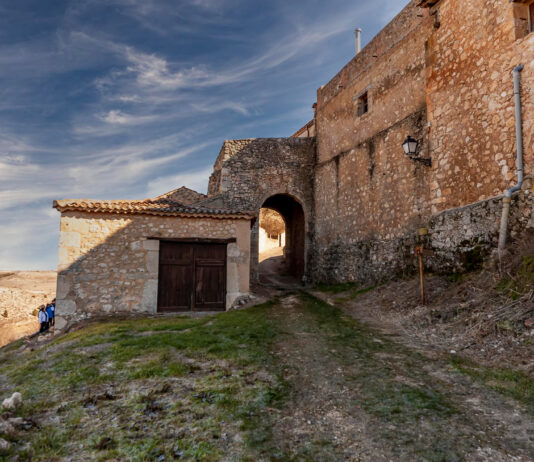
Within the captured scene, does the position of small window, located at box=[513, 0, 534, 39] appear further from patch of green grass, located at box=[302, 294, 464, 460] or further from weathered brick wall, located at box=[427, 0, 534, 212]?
patch of green grass, located at box=[302, 294, 464, 460]

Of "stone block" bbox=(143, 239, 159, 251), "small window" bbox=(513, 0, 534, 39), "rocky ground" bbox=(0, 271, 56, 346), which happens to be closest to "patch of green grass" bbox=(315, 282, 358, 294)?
"stone block" bbox=(143, 239, 159, 251)

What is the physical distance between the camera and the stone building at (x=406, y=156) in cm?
763

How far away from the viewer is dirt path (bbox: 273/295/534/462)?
282cm

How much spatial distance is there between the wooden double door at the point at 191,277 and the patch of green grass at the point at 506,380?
8.03 metres

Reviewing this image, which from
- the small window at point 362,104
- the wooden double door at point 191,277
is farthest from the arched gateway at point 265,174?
the wooden double door at point 191,277

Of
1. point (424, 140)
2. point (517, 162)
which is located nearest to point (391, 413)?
point (517, 162)

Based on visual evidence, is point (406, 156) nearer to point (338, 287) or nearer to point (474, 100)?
point (474, 100)

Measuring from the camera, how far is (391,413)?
11.3 feet

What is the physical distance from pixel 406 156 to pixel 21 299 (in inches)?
Answer: 835

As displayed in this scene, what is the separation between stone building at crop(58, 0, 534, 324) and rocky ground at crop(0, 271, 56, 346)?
812cm

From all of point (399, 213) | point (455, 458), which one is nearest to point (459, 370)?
point (455, 458)

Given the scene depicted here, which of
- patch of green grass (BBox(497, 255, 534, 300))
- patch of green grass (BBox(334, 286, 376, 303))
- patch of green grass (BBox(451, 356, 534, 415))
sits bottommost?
patch of green grass (BBox(451, 356, 534, 415))

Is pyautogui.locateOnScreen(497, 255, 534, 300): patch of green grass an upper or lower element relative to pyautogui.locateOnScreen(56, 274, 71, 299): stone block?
upper

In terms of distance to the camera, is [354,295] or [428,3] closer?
[428,3]
